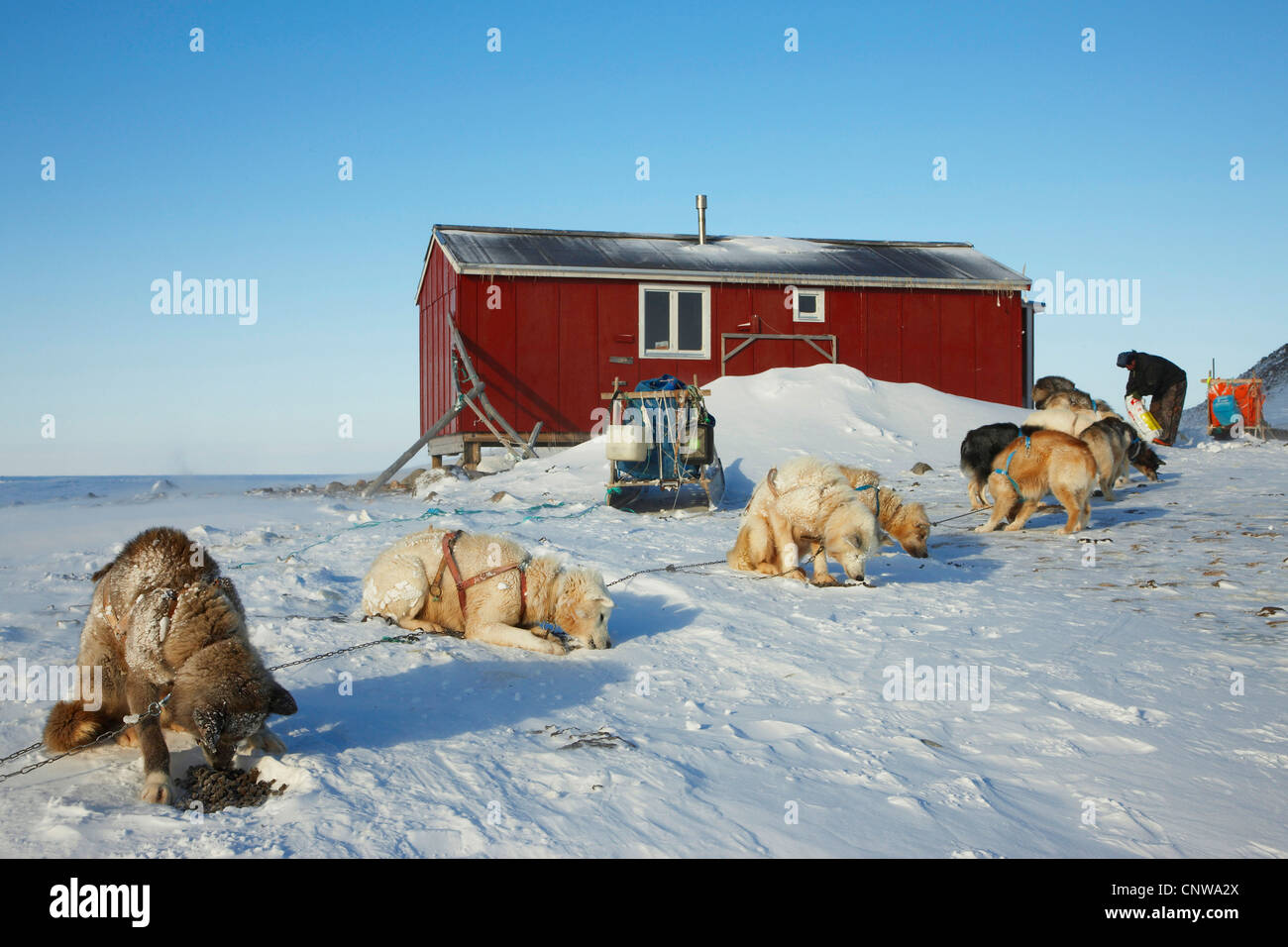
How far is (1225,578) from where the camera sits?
25.8 feet

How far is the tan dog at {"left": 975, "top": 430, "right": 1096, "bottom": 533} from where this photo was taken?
1057cm

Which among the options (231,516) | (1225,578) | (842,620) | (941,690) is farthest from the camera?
(231,516)

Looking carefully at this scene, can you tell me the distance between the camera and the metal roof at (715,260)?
67.8 ft

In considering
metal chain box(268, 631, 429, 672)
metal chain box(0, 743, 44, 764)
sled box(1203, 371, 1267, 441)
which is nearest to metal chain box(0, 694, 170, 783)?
metal chain box(0, 743, 44, 764)

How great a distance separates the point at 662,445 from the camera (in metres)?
12.4

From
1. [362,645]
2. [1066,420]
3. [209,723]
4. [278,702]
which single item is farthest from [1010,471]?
[209,723]

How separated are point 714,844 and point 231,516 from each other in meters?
12.6

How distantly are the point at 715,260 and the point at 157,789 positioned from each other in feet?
65.9

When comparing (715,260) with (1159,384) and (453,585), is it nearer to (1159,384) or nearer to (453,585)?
(1159,384)

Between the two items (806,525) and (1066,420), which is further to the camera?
(1066,420)

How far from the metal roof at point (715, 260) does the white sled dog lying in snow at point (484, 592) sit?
14.6 meters

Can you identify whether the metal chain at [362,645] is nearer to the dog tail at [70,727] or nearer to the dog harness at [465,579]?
the dog harness at [465,579]
